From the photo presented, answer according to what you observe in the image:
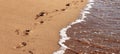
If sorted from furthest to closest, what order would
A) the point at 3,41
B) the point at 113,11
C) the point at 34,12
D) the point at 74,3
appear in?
the point at 74,3 → the point at 113,11 → the point at 34,12 → the point at 3,41

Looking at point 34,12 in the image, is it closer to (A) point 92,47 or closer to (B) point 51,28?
(B) point 51,28

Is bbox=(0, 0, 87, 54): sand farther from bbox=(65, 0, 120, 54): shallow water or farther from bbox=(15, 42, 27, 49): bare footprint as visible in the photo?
bbox=(65, 0, 120, 54): shallow water

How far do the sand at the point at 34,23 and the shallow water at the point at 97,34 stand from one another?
1.05ft

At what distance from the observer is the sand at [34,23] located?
5.25m

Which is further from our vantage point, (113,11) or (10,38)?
(113,11)

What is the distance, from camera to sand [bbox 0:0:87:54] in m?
5.25

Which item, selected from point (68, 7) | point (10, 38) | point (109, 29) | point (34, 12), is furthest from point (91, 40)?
point (68, 7)

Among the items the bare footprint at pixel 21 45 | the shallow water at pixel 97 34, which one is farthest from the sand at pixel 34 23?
the shallow water at pixel 97 34

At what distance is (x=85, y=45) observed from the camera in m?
5.49

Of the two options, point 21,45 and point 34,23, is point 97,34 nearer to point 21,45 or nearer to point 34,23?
point 34,23

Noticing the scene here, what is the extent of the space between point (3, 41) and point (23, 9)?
2191 mm

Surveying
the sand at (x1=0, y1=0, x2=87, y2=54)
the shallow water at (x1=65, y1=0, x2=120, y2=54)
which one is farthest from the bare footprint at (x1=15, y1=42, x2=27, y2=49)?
the shallow water at (x1=65, y1=0, x2=120, y2=54)

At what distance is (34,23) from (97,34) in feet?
4.50

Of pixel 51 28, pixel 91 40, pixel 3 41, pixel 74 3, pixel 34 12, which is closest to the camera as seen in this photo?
pixel 3 41
